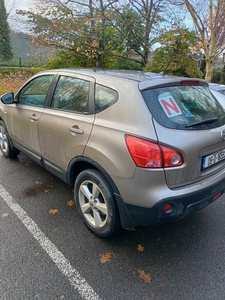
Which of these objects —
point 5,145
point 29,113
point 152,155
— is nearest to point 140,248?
point 152,155

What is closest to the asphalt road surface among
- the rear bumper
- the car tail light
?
the rear bumper

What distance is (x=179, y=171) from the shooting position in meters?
1.89

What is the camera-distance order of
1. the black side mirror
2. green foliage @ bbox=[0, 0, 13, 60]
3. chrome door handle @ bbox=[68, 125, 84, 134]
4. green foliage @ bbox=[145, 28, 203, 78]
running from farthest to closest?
green foliage @ bbox=[0, 0, 13, 60] < green foliage @ bbox=[145, 28, 203, 78] < the black side mirror < chrome door handle @ bbox=[68, 125, 84, 134]

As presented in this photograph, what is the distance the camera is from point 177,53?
9383 mm

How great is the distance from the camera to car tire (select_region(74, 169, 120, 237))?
2160 mm

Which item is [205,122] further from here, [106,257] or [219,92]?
[219,92]

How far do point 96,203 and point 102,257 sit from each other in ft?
1.61

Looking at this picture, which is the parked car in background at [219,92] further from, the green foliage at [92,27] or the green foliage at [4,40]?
the green foliage at [4,40]

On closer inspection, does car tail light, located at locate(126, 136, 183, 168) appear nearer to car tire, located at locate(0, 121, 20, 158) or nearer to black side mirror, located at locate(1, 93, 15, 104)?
black side mirror, located at locate(1, 93, 15, 104)

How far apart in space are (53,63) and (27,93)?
27.5 ft

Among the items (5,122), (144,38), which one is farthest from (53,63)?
(5,122)

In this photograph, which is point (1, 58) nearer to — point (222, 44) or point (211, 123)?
point (222, 44)

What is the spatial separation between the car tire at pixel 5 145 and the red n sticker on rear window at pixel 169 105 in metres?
3.00

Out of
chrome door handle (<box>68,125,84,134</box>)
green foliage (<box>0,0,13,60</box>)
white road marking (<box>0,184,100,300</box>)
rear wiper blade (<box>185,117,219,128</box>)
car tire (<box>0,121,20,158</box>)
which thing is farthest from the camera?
green foliage (<box>0,0,13,60</box>)
